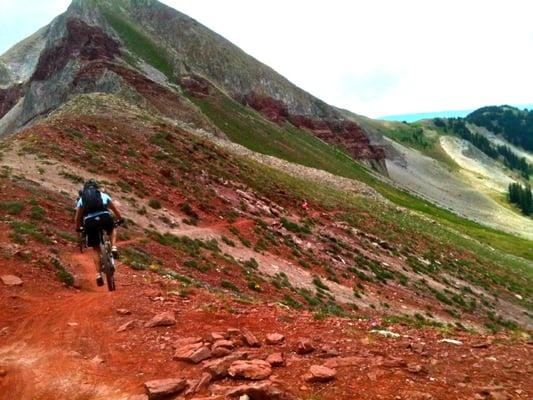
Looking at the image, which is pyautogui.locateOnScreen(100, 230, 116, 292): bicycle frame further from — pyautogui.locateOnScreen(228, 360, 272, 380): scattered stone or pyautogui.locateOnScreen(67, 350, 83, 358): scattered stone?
pyautogui.locateOnScreen(228, 360, 272, 380): scattered stone

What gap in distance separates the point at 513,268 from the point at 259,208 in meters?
30.8

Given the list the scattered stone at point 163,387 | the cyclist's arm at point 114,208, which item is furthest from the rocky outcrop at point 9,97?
the scattered stone at point 163,387

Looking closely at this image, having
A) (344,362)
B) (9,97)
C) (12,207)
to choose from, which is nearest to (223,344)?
(344,362)

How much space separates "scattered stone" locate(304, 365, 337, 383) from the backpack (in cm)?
748

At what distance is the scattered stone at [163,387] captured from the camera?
6.96m

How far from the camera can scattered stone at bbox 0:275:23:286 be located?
1190cm

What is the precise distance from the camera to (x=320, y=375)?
731cm

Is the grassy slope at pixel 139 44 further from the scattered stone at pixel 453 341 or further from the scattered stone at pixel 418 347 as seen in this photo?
the scattered stone at pixel 418 347

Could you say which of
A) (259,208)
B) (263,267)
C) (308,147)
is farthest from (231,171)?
(308,147)

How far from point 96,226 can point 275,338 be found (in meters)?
5.99

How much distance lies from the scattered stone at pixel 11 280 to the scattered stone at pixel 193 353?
18.9 feet

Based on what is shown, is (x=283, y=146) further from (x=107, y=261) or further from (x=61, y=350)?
(x=61, y=350)

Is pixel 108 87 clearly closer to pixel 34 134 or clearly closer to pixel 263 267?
pixel 34 134

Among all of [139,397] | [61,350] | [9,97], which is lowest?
[61,350]
